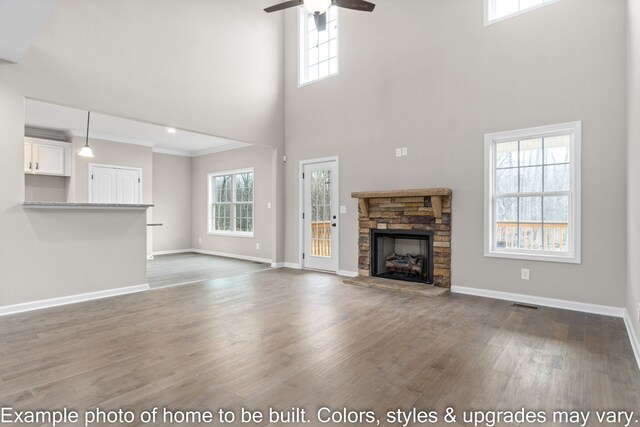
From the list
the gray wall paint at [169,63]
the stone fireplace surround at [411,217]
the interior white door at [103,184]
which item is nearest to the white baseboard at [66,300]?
the gray wall paint at [169,63]

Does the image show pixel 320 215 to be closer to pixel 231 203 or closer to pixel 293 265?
pixel 293 265

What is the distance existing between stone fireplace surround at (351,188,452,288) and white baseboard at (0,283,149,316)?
127 inches

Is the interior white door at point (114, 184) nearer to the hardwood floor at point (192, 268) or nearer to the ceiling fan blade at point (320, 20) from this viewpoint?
the hardwood floor at point (192, 268)

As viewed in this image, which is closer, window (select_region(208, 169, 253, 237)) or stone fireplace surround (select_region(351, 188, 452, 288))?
stone fireplace surround (select_region(351, 188, 452, 288))

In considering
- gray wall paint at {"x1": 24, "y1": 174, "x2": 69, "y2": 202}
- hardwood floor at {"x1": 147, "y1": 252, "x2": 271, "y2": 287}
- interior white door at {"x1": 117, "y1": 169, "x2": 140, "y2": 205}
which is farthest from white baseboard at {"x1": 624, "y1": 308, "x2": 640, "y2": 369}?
gray wall paint at {"x1": 24, "y1": 174, "x2": 69, "y2": 202}

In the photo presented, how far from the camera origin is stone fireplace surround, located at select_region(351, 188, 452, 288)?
457 centimetres

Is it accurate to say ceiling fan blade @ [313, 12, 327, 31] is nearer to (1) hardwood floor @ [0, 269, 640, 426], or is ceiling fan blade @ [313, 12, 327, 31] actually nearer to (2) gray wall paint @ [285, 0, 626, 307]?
(2) gray wall paint @ [285, 0, 626, 307]

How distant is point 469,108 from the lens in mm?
4445

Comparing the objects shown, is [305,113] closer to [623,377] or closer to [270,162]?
[270,162]

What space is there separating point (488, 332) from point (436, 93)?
3.19 metres

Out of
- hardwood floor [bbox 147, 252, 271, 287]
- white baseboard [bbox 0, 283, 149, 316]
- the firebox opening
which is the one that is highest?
the firebox opening

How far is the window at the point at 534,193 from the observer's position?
3797mm

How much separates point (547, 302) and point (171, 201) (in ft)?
27.2

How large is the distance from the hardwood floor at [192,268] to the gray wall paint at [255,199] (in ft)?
1.17
